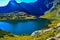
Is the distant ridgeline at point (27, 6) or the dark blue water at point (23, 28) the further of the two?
the distant ridgeline at point (27, 6)

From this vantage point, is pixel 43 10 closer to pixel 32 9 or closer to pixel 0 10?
pixel 32 9

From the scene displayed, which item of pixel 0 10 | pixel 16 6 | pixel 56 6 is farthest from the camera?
pixel 56 6

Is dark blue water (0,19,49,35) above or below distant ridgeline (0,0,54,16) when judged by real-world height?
below

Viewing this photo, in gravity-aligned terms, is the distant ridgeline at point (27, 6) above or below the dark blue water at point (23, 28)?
above

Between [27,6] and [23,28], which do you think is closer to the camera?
[23,28]

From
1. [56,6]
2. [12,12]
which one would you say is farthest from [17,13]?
[56,6]

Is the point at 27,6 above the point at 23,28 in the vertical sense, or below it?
above

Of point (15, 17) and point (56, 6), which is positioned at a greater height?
point (56, 6)

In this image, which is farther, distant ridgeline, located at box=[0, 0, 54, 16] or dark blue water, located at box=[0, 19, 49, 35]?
distant ridgeline, located at box=[0, 0, 54, 16]
